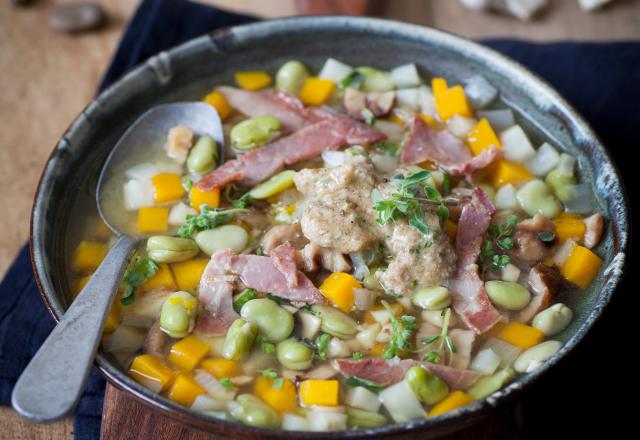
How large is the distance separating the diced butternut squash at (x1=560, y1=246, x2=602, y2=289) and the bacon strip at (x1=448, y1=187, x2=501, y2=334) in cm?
38

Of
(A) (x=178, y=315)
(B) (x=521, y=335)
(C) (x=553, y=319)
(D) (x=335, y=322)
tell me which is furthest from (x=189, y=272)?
(C) (x=553, y=319)

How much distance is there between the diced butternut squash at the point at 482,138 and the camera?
364 centimetres

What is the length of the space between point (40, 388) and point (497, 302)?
68.1 inches

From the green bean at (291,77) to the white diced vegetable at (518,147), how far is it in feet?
3.55

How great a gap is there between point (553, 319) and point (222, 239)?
1.37m

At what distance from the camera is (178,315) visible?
9.62ft

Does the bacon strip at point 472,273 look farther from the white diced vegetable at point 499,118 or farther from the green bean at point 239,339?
the green bean at point 239,339

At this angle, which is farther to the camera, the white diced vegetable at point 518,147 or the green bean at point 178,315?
the white diced vegetable at point 518,147

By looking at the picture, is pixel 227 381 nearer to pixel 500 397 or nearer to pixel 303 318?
pixel 303 318

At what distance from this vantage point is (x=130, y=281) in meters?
3.14

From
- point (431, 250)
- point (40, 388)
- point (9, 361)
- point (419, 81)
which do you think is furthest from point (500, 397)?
point (9, 361)

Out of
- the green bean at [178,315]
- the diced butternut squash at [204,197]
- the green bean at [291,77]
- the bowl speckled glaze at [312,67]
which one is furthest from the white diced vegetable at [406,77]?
the green bean at [178,315]

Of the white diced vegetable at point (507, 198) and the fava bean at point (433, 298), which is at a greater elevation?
the white diced vegetable at point (507, 198)

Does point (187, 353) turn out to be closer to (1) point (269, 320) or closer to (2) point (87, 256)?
(1) point (269, 320)
